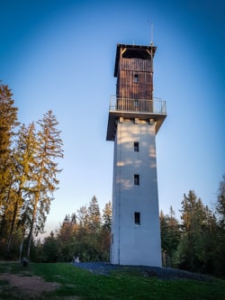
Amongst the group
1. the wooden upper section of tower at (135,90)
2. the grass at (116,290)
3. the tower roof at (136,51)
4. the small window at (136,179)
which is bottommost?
the grass at (116,290)

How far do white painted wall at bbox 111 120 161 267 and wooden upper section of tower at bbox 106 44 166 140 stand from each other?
0.97m

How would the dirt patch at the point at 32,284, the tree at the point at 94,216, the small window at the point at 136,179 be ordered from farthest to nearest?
the tree at the point at 94,216 → the small window at the point at 136,179 → the dirt patch at the point at 32,284

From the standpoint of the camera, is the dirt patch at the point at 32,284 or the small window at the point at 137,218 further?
the small window at the point at 137,218

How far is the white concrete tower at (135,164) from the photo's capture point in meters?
17.4

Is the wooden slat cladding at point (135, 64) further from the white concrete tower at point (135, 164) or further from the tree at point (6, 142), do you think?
the tree at point (6, 142)

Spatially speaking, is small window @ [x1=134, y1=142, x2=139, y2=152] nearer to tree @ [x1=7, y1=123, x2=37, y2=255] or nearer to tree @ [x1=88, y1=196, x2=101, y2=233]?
tree @ [x1=7, y1=123, x2=37, y2=255]

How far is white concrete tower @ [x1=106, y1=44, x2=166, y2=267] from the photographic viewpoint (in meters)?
17.4

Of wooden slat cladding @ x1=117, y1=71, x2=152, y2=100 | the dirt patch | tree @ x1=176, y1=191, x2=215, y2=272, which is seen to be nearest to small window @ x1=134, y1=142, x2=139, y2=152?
wooden slat cladding @ x1=117, y1=71, x2=152, y2=100

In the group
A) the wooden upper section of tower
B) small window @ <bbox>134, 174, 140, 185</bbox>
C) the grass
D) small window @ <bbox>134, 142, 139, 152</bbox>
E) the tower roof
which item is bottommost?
the grass

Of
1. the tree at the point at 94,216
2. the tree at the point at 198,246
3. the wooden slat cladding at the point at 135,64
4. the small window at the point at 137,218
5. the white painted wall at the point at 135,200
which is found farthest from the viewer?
the tree at the point at 94,216

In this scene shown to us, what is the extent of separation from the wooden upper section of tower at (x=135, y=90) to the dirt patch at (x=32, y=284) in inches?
564

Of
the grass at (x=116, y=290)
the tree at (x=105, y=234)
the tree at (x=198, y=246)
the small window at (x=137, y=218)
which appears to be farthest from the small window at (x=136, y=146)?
the tree at (x=105, y=234)

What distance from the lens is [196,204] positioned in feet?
181

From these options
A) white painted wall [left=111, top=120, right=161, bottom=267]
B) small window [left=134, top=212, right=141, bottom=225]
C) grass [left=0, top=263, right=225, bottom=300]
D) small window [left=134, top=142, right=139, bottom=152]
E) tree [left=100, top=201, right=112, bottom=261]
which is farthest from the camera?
tree [left=100, top=201, right=112, bottom=261]
